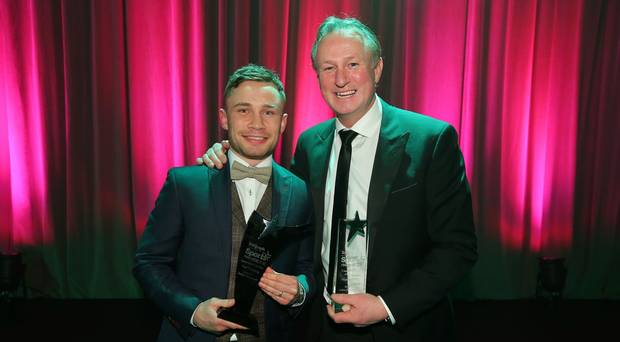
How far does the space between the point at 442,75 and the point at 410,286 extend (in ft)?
10.1

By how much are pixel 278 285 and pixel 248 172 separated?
0.38m

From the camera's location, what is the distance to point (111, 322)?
3.91m

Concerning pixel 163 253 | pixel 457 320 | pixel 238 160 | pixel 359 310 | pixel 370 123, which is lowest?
pixel 457 320

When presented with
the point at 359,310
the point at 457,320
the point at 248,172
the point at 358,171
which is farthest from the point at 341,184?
the point at 457,320

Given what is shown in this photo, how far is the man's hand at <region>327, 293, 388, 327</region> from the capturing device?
1565mm

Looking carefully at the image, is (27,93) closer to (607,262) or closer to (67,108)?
(67,108)

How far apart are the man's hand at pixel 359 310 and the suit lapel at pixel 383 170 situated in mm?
183

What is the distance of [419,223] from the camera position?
178 cm

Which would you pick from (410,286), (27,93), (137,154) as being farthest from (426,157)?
(27,93)

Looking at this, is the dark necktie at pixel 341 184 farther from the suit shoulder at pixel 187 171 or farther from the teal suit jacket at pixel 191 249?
the suit shoulder at pixel 187 171

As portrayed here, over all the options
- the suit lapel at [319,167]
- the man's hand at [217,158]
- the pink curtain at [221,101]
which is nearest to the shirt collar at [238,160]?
the man's hand at [217,158]

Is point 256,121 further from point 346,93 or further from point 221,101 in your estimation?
point 221,101

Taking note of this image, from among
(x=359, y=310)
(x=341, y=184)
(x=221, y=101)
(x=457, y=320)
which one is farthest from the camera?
(x=221, y=101)

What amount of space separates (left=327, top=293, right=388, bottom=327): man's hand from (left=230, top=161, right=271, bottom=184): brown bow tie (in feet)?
1.47
